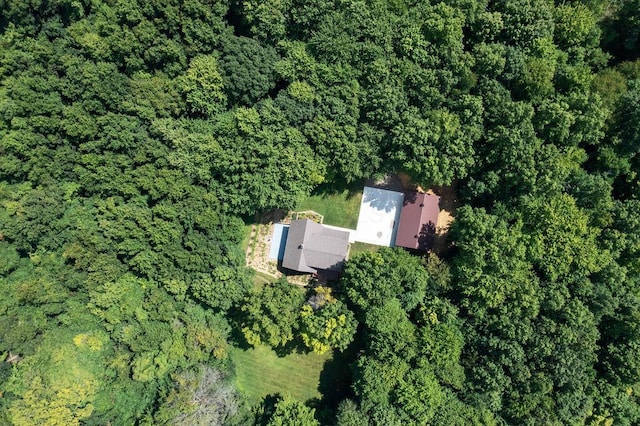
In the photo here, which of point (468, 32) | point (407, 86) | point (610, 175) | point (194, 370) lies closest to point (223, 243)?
point (194, 370)

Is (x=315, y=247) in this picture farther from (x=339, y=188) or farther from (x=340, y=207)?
(x=339, y=188)

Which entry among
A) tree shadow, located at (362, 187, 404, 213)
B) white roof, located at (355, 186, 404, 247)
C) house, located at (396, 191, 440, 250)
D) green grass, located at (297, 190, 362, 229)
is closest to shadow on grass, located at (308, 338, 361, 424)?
white roof, located at (355, 186, 404, 247)

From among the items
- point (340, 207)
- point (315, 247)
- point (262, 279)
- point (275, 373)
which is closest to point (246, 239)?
point (262, 279)

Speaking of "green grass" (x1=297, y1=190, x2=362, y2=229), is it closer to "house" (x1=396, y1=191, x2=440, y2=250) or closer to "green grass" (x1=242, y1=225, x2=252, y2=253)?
"house" (x1=396, y1=191, x2=440, y2=250)

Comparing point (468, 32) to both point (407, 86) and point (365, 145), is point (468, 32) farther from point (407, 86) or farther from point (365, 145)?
point (365, 145)

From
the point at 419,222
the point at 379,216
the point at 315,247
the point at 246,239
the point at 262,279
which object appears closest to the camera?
the point at 419,222

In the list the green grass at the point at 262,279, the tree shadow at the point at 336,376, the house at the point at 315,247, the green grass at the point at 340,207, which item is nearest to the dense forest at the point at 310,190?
the tree shadow at the point at 336,376

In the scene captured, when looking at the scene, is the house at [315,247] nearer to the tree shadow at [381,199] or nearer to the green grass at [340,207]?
the green grass at [340,207]
